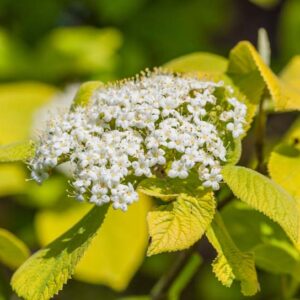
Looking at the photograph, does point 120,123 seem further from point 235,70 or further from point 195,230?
point 235,70

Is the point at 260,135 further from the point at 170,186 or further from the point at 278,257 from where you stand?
the point at 170,186

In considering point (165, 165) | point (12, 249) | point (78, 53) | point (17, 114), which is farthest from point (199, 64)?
point (78, 53)

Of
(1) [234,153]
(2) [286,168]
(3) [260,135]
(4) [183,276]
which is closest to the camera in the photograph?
(1) [234,153]

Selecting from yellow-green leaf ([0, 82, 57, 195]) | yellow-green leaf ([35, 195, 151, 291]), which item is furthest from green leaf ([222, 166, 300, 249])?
yellow-green leaf ([0, 82, 57, 195])

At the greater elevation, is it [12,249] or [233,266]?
[233,266]

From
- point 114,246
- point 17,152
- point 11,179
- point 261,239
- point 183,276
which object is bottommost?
point 11,179

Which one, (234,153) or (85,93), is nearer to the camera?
(234,153)

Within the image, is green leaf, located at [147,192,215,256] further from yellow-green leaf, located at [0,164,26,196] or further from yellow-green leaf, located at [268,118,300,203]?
yellow-green leaf, located at [0,164,26,196]
